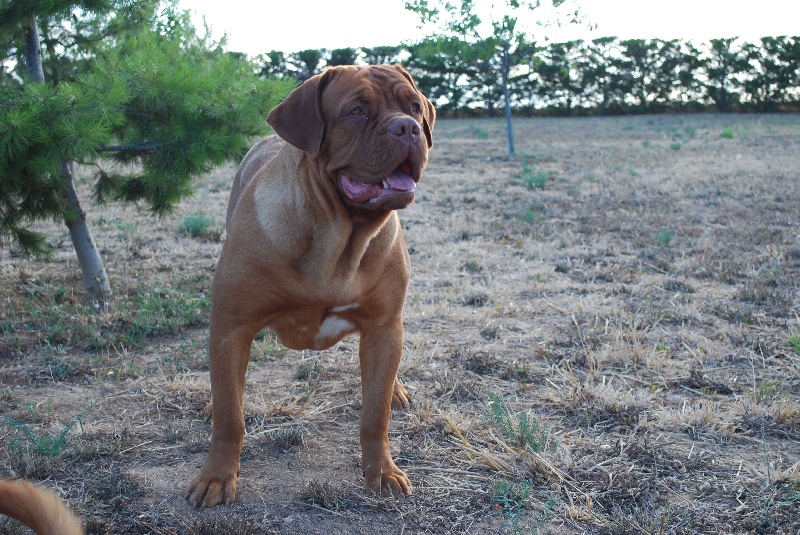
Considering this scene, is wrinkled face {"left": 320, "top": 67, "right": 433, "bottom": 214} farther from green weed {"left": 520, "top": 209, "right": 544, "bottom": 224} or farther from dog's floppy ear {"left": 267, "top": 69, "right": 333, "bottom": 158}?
green weed {"left": 520, "top": 209, "right": 544, "bottom": 224}

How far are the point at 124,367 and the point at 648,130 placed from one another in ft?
70.6

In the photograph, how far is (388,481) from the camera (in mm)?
2777

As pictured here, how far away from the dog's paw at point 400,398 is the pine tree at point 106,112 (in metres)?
2.06

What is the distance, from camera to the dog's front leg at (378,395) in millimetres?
2834

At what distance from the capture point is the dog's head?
267cm

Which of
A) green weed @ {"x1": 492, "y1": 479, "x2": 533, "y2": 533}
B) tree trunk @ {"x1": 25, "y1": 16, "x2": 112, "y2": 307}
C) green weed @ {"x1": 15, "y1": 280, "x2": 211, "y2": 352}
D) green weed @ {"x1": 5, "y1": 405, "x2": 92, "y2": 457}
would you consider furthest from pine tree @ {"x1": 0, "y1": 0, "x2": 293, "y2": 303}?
green weed @ {"x1": 492, "y1": 479, "x2": 533, "y2": 533}

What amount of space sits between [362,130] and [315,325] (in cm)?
80

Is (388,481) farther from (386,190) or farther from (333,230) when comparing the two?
(386,190)

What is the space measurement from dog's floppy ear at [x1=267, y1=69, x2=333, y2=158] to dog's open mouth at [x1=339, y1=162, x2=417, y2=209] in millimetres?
173

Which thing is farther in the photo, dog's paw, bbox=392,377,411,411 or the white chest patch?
dog's paw, bbox=392,377,411,411

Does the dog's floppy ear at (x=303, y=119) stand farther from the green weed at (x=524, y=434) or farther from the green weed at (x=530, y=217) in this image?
the green weed at (x=530, y=217)

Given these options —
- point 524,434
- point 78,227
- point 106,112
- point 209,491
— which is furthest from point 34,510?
point 78,227

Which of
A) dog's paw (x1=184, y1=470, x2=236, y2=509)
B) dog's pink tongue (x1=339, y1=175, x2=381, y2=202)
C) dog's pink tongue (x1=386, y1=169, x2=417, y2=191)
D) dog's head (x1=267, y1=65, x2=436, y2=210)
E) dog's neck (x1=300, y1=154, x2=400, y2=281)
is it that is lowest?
dog's paw (x1=184, y1=470, x2=236, y2=509)

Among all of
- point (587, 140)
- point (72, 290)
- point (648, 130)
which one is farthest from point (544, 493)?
point (648, 130)
